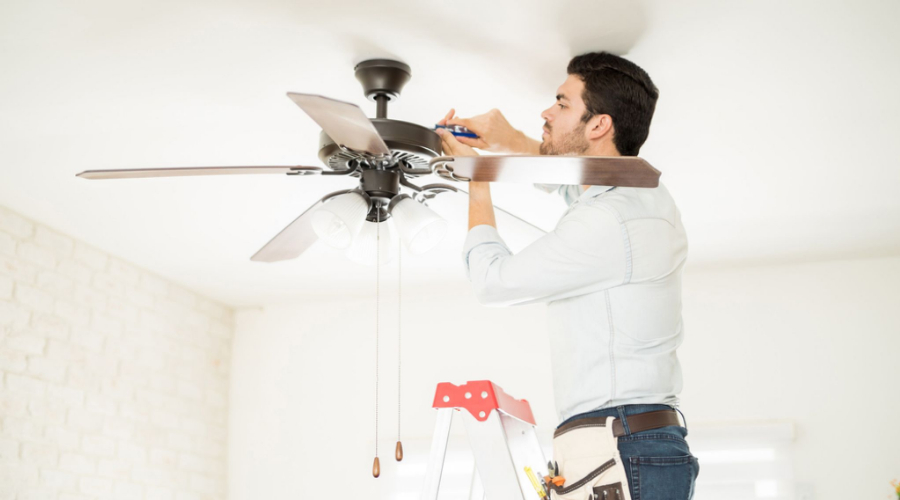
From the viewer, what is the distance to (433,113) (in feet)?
7.84

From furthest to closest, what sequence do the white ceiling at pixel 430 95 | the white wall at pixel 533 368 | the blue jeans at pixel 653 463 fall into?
the white wall at pixel 533 368, the white ceiling at pixel 430 95, the blue jeans at pixel 653 463

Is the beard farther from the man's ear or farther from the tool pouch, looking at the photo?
the tool pouch

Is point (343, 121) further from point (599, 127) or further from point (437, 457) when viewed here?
point (437, 457)

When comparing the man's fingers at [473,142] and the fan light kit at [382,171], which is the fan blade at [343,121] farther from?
the man's fingers at [473,142]

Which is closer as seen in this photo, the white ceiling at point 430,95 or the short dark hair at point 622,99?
the short dark hair at point 622,99

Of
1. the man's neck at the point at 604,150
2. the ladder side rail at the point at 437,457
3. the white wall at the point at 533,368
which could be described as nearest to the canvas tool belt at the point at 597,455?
the ladder side rail at the point at 437,457

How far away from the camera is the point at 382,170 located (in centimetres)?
196

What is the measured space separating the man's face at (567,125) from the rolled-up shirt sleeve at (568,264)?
1.02 feet

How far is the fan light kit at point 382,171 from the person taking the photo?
144cm

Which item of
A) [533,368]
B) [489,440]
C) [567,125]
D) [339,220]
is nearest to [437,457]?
[489,440]

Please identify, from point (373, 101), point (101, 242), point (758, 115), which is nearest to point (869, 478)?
point (758, 115)

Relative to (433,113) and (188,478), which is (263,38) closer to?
(433,113)

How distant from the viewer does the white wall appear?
3.43 meters

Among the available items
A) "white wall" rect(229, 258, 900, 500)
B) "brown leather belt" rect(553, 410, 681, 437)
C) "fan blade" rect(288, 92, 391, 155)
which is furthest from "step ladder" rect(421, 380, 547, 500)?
"white wall" rect(229, 258, 900, 500)
